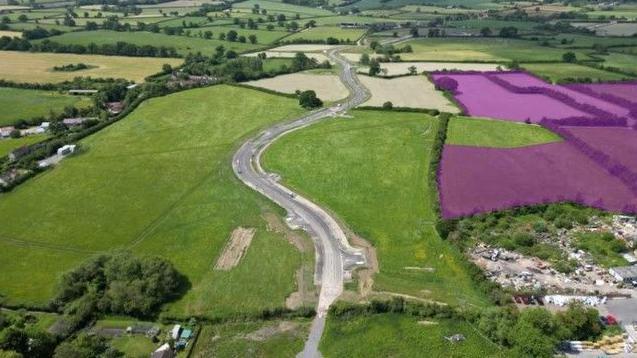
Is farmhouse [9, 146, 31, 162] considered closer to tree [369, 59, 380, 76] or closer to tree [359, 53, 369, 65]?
tree [369, 59, 380, 76]

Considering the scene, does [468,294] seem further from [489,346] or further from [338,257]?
[338,257]

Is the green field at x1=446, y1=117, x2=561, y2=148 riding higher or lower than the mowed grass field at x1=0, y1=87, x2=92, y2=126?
lower

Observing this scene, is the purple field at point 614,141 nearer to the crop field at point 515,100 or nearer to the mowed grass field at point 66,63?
the crop field at point 515,100

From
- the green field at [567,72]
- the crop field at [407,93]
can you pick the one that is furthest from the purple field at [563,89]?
the crop field at [407,93]

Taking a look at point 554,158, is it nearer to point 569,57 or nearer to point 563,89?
point 563,89

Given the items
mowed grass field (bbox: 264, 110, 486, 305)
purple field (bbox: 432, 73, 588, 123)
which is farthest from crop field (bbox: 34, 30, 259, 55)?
mowed grass field (bbox: 264, 110, 486, 305)

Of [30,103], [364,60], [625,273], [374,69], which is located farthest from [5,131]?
[625,273]

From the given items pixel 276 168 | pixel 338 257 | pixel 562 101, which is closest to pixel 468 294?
pixel 338 257
